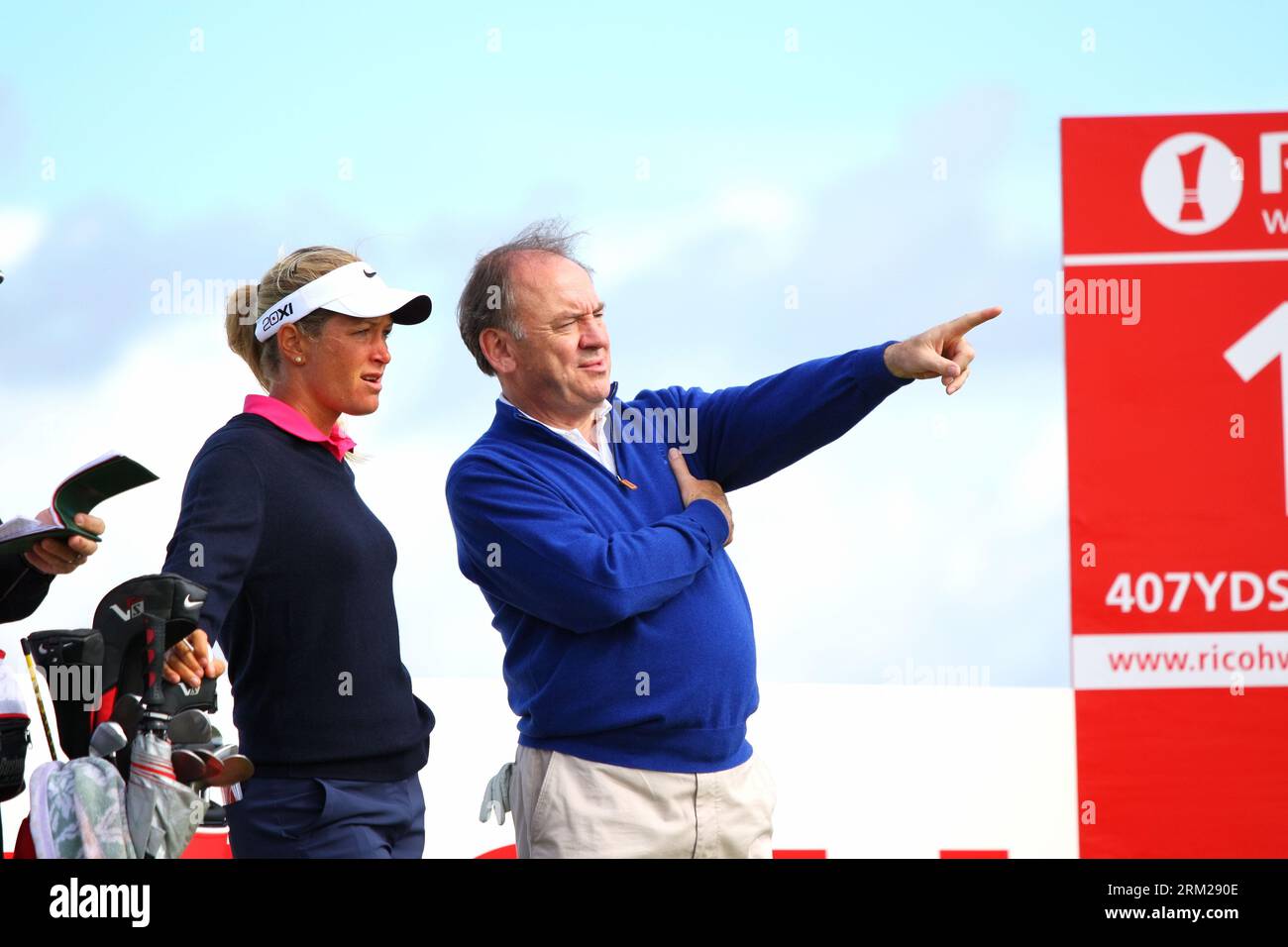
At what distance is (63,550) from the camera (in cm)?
167

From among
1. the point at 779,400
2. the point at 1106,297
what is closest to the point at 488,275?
the point at 779,400

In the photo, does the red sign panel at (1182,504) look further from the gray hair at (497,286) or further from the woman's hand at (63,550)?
the woman's hand at (63,550)

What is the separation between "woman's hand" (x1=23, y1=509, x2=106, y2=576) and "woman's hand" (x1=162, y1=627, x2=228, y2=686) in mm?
152

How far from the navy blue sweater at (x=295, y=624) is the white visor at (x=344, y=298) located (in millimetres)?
201

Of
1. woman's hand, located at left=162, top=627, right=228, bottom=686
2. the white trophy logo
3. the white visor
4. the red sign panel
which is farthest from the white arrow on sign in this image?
woman's hand, located at left=162, top=627, right=228, bottom=686

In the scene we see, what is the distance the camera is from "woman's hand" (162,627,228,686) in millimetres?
1646

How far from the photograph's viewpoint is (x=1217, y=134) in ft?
11.5

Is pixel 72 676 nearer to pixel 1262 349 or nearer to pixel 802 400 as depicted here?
pixel 802 400

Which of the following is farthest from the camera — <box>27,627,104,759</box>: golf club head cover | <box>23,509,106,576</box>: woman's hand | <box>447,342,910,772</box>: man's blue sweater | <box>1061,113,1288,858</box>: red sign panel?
<box>1061,113,1288,858</box>: red sign panel

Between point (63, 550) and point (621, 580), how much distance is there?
0.68m

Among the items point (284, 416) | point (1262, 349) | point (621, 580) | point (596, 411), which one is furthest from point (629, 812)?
point (1262, 349)

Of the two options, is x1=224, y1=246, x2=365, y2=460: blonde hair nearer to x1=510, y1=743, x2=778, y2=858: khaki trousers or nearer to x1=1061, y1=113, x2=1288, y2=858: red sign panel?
x1=510, y1=743, x2=778, y2=858: khaki trousers

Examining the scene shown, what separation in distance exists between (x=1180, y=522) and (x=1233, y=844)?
737mm
